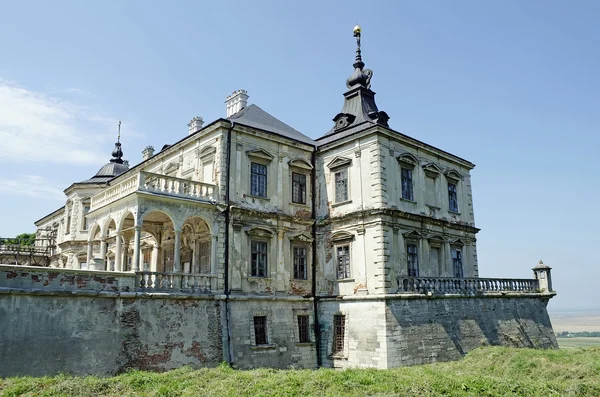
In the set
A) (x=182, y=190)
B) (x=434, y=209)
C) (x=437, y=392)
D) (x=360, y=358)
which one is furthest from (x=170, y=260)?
(x=437, y=392)

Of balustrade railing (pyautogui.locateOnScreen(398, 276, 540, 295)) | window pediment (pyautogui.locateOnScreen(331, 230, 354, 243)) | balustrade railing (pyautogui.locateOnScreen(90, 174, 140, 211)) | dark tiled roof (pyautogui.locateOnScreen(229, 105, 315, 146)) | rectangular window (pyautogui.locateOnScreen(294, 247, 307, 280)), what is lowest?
balustrade railing (pyautogui.locateOnScreen(398, 276, 540, 295))

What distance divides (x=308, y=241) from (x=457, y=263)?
8074 mm

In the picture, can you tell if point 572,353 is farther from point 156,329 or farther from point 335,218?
point 156,329

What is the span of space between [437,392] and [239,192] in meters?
11.7

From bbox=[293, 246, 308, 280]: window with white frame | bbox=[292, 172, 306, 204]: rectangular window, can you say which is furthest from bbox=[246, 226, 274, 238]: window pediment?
bbox=[292, 172, 306, 204]: rectangular window

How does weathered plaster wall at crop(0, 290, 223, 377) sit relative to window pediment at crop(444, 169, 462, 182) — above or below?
below

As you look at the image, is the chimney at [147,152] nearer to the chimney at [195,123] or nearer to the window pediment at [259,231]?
the chimney at [195,123]

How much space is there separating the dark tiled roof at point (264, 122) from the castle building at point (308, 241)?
11 centimetres

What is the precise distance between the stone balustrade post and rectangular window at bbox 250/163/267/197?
16.7m

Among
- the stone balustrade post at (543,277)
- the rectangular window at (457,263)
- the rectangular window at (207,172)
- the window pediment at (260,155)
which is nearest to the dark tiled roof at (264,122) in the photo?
the window pediment at (260,155)

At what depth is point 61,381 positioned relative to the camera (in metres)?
12.4

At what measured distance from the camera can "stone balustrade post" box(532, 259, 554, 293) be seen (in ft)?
Answer: 90.1

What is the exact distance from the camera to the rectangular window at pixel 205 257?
67.6ft

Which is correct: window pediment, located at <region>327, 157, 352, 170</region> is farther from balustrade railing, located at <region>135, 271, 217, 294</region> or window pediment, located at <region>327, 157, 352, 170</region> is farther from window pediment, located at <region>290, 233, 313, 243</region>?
balustrade railing, located at <region>135, 271, 217, 294</region>
